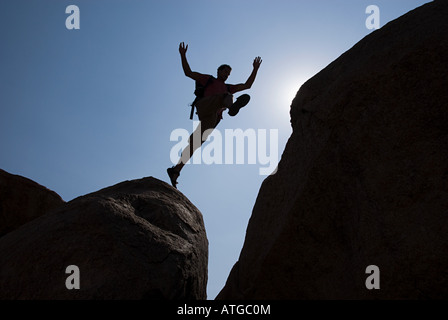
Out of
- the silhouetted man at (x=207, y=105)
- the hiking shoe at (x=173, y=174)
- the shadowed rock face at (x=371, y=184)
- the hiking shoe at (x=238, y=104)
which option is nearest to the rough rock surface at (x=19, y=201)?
the hiking shoe at (x=173, y=174)

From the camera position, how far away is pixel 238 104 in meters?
7.97

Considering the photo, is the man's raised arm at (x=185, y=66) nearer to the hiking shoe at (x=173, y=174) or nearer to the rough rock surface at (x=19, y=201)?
the hiking shoe at (x=173, y=174)

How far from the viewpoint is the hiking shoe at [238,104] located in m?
7.89

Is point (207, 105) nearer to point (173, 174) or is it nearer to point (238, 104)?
Answer: point (238, 104)

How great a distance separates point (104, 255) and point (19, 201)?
15.0 ft

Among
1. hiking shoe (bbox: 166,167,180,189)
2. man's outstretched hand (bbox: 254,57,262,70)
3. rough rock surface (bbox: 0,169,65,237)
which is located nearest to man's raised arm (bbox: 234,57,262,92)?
man's outstretched hand (bbox: 254,57,262,70)

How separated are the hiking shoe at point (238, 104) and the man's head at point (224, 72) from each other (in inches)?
28.8

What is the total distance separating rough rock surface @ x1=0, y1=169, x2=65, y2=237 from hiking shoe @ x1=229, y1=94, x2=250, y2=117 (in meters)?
3.79

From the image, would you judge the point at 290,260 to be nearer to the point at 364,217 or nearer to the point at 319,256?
the point at 319,256

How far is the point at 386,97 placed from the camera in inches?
166
